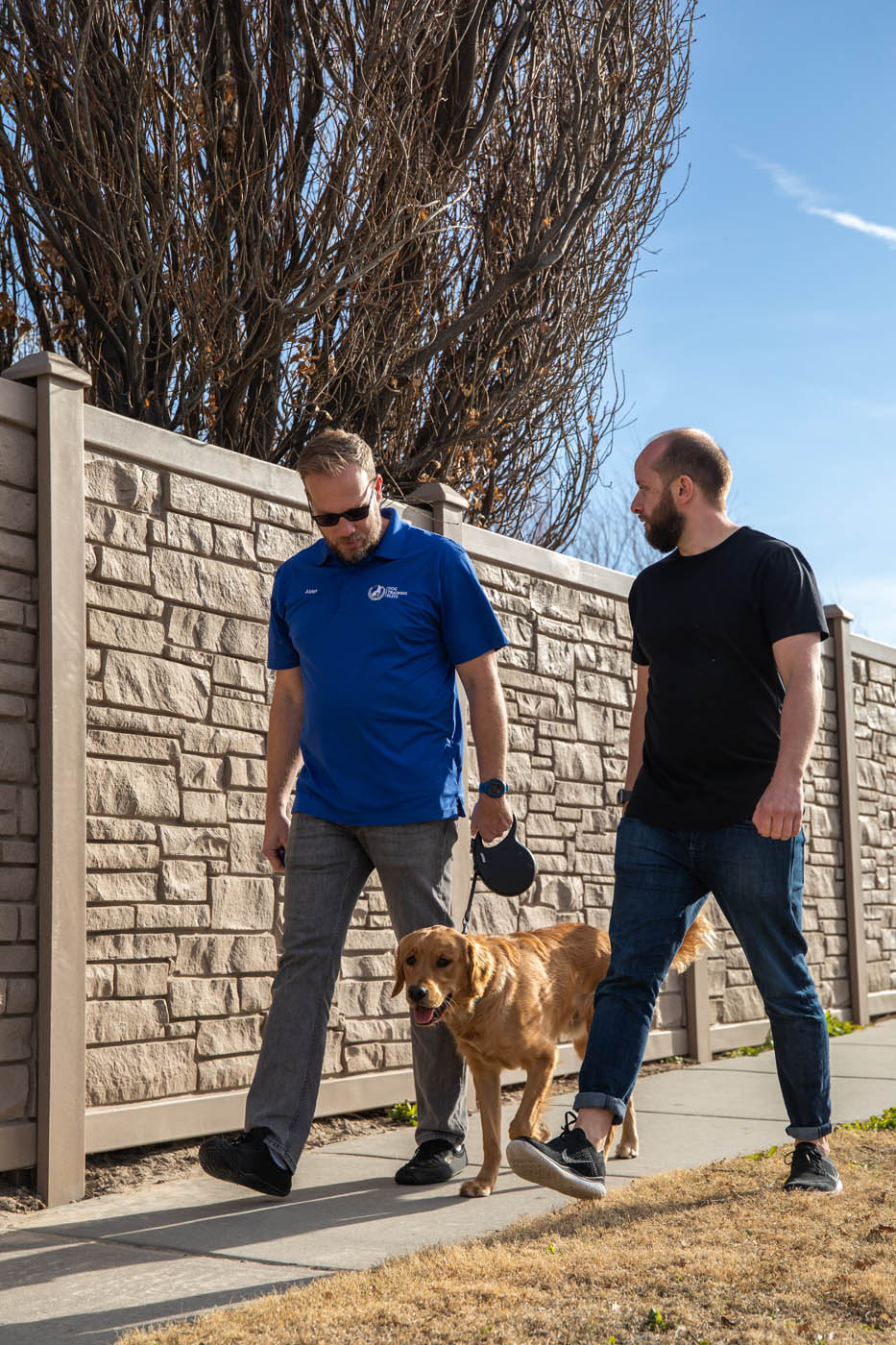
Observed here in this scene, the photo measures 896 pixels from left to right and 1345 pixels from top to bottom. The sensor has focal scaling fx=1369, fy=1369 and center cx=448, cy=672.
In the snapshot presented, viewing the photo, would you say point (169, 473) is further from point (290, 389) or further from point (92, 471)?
point (290, 389)

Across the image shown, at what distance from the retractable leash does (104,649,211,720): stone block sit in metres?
1.26

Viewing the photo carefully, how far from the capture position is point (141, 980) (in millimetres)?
4570

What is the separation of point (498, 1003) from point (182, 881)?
1.21m

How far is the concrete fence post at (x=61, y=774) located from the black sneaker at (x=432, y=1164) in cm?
101

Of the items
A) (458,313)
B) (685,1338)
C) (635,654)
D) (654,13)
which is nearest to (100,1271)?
(685,1338)

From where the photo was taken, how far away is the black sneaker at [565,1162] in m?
3.30

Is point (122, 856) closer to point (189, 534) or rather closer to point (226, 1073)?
point (226, 1073)

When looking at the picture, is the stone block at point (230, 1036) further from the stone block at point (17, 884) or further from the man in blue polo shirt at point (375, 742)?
the stone block at point (17, 884)

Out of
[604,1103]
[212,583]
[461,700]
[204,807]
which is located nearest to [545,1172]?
[604,1103]

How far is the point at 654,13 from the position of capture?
8.88m

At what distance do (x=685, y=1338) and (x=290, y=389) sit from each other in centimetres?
571

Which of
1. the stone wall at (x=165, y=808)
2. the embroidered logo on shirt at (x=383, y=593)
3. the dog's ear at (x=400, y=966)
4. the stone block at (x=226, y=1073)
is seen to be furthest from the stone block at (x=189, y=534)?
the stone block at (x=226, y=1073)

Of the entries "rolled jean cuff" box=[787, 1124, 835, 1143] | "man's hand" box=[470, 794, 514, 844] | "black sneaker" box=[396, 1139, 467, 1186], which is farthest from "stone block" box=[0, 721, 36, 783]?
"rolled jean cuff" box=[787, 1124, 835, 1143]

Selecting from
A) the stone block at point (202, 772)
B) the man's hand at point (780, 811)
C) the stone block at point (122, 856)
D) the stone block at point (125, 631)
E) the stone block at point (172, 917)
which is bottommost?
the stone block at point (172, 917)
